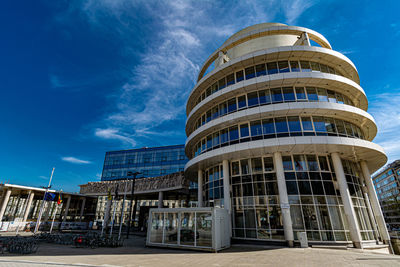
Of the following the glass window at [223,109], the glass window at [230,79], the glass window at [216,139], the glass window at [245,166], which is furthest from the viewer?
the glass window at [230,79]

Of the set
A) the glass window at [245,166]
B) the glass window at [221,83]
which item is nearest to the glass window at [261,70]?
the glass window at [221,83]

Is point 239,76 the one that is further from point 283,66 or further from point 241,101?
point 283,66

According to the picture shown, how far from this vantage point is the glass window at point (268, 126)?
19.4 m

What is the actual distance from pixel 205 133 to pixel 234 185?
7.14 m

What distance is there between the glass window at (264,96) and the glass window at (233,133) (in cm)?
383

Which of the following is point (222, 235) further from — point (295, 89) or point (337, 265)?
point (295, 89)

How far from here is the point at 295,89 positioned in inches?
798

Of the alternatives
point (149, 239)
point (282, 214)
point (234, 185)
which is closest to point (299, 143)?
point (282, 214)

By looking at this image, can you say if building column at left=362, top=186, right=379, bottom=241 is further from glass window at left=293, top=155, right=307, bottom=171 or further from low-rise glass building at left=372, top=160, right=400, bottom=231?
low-rise glass building at left=372, top=160, right=400, bottom=231

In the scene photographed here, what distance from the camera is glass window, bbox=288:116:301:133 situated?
18892 mm

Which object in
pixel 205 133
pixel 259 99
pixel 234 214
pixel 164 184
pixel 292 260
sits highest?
pixel 259 99

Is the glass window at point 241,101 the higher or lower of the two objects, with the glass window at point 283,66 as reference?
lower

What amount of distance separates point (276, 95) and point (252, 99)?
2.43 meters

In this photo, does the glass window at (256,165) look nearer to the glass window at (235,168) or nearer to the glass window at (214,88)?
the glass window at (235,168)
